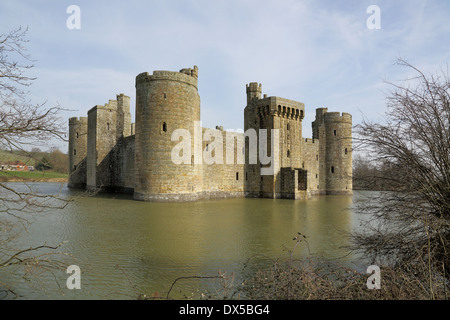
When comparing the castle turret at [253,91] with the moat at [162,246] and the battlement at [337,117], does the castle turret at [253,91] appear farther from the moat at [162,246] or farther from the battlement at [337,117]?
the moat at [162,246]

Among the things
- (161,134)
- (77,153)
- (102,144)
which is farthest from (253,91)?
(77,153)

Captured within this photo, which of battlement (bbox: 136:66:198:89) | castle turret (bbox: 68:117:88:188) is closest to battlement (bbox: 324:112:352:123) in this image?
battlement (bbox: 136:66:198:89)

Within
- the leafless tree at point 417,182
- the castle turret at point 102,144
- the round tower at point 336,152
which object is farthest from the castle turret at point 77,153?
the leafless tree at point 417,182

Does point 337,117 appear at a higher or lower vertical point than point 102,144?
higher

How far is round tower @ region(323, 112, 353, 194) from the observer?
31578 mm

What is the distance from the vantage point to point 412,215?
4.88m

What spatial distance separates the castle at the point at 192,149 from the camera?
66.7 ft

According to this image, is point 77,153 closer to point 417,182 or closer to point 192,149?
point 192,149

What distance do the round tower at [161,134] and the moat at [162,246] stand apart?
5.56 m

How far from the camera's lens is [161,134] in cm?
2017

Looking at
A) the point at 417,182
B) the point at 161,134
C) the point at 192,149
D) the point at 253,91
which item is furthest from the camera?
the point at 253,91

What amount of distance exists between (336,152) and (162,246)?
27.7 metres

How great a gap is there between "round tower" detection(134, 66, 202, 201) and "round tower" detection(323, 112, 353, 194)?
1789cm

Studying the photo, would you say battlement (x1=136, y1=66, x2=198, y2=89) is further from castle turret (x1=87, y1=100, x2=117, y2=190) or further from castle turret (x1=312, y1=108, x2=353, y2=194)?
castle turret (x1=312, y1=108, x2=353, y2=194)
